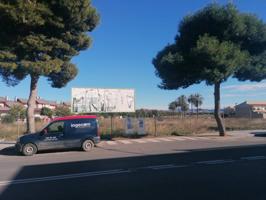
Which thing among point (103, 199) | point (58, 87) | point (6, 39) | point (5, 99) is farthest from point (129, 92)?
point (5, 99)

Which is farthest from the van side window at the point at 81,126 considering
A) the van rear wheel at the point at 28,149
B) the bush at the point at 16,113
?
the bush at the point at 16,113

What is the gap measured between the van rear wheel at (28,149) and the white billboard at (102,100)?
948cm

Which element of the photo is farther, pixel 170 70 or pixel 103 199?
pixel 170 70

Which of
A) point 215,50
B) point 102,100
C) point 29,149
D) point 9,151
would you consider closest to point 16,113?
point 102,100

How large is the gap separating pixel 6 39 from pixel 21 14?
7.47 feet

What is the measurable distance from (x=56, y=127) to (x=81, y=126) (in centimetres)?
128

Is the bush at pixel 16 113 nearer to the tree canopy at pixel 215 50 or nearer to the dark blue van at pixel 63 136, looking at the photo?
the tree canopy at pixel 215 50

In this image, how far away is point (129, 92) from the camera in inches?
1177

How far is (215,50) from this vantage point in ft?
81.1

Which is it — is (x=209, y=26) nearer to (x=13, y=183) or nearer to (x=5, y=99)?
(x=13, y=183)

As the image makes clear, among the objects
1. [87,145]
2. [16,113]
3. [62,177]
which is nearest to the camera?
[62,177]

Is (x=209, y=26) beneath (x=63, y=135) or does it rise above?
above

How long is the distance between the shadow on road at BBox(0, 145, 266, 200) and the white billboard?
14634mm

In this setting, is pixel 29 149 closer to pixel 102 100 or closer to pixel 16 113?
pixel 102 100
